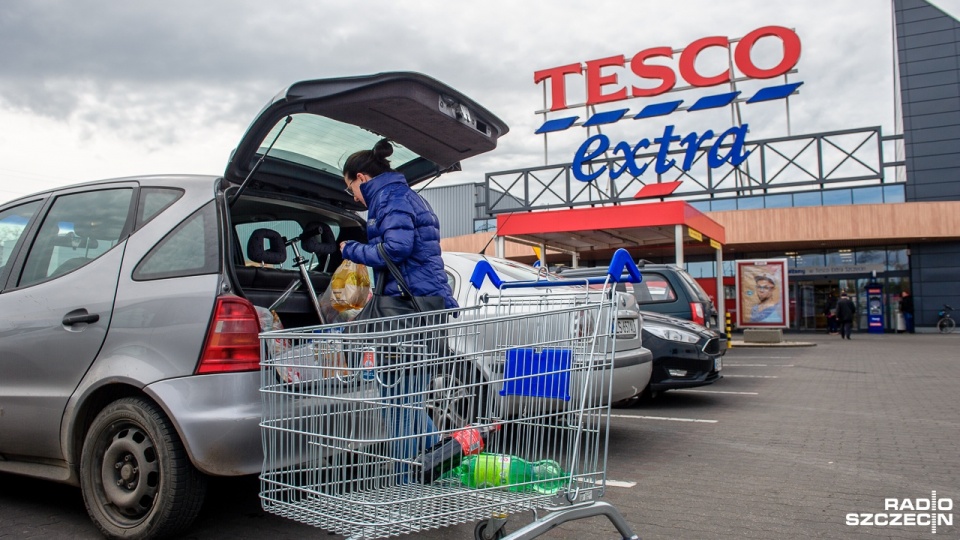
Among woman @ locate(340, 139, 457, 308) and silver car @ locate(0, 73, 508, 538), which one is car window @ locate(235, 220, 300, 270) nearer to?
silver car @ locate(0, 73, 508, 538)

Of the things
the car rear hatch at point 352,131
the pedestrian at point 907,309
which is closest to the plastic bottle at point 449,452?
the car rear hatch at point 352,131

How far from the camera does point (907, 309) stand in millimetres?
26422

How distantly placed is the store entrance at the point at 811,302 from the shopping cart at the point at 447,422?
91.9ft

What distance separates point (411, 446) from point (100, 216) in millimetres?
2237

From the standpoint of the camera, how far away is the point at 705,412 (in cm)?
748

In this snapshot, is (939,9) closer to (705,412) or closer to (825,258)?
(825,258)

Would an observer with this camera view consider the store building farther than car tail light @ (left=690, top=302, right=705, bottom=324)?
Yes

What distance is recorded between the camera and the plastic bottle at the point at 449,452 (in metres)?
2.57

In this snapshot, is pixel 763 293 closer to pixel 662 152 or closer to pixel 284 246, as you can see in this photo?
pixel 662 152

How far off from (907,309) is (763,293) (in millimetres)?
10841

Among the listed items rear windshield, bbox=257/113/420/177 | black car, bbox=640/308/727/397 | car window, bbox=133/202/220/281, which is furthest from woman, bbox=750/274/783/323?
car window, bbox=133/202/220/281

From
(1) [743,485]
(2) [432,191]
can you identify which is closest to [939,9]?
(2) [432,191]

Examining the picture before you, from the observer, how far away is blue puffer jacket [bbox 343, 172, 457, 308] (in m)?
3.21

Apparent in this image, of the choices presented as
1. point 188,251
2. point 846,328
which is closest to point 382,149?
point 188,251
